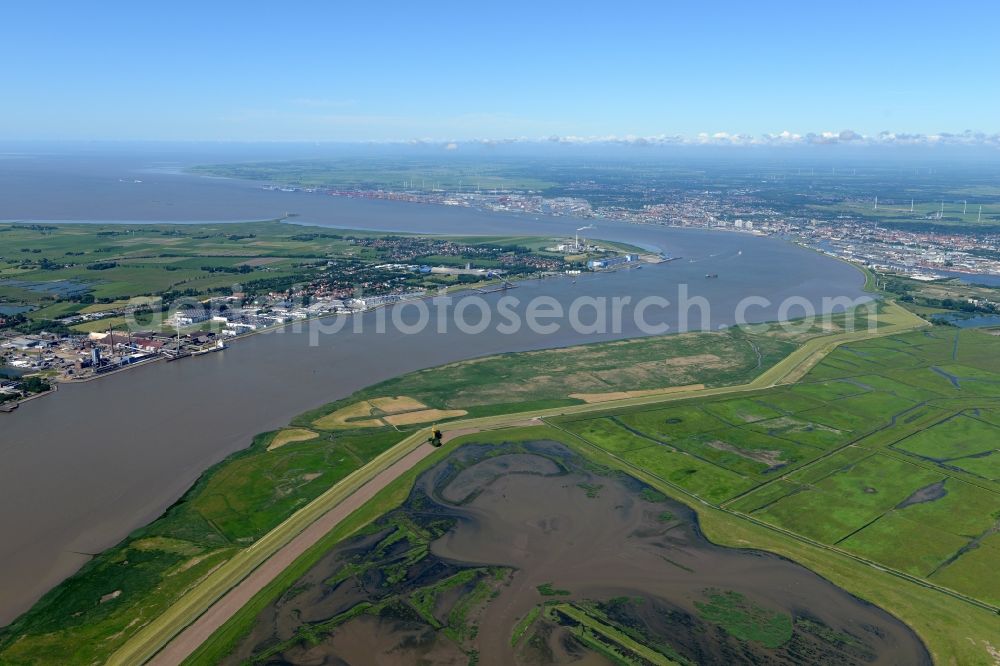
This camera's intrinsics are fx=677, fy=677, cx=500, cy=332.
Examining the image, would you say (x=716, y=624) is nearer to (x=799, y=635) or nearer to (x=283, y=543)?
(x=799, y=635)

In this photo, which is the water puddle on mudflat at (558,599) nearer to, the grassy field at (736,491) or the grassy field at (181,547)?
the grassy field at (736,491)

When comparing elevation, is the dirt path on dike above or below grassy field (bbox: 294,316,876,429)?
below

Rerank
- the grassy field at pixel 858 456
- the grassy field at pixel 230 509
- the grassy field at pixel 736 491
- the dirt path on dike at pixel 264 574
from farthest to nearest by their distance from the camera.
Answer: the grassy field at pixel 858 456 < the grassy field at pixel 736 491 < the grassy field at pixel 230 509 < the dirt path on dike at pixel 264 574

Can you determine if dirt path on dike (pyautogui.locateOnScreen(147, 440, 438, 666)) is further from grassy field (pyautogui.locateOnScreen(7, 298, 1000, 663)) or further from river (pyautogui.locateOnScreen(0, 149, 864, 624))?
river (pyautogui.locateOnScreen(0, 149, 864, 624))

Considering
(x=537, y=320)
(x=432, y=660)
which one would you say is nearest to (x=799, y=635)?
(x=432, y=660)

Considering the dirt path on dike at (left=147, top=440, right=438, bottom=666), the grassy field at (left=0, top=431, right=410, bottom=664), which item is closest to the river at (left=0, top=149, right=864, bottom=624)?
the grassy field at (left=0, top=431, right=410, bottom=664)

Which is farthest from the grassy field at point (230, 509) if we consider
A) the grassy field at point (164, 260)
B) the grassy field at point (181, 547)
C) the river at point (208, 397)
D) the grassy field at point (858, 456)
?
the grassy field at point (164, 260)
